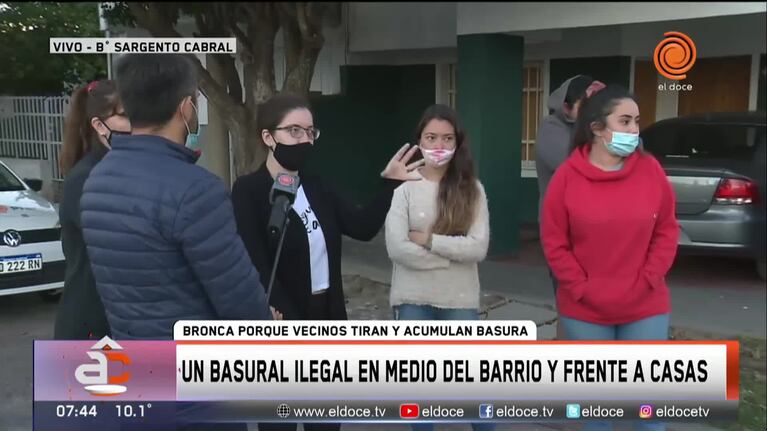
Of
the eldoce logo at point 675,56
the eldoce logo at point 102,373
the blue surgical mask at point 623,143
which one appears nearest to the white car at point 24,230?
the eldoce logo at point 102,373

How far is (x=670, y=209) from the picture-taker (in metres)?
2.64

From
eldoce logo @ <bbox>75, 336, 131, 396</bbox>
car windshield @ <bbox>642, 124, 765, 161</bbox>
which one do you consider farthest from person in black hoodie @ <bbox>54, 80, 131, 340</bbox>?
car windshield @ <bbox>642, 124, 765, 161</bbox>

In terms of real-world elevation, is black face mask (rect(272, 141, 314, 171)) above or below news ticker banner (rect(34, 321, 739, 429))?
above

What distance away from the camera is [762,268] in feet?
16.8

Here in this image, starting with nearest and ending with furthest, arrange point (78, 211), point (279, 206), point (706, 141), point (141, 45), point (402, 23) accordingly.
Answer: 1. point (402, 23)
2. point (78, 211)
3. point (279, 206)
4. point (141, 45)
5. point (706, 141)

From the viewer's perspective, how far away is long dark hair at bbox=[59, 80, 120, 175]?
2.52 meters

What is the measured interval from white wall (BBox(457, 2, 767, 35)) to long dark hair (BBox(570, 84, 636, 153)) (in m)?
0.39

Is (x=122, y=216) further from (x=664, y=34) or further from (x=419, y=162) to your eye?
(x=664, y=34)

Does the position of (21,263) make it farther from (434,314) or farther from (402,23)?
(402,23)

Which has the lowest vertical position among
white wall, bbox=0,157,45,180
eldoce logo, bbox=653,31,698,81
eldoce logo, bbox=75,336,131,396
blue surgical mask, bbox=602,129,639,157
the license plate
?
eldoce logo, bbox=75,336,131,396

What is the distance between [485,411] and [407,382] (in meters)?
0.29

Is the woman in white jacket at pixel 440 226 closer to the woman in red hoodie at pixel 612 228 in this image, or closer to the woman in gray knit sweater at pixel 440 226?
the woman in gray knit sweater at pixel 440 226

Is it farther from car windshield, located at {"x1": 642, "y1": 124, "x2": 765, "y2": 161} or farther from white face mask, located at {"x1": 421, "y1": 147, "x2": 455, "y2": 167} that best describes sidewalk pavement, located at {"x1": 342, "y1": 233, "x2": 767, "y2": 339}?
white face mask, located at {"x1": 421, "y1": 147, "x2": 455, "y2": 167}

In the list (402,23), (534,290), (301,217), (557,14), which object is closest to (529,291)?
(534,290)
